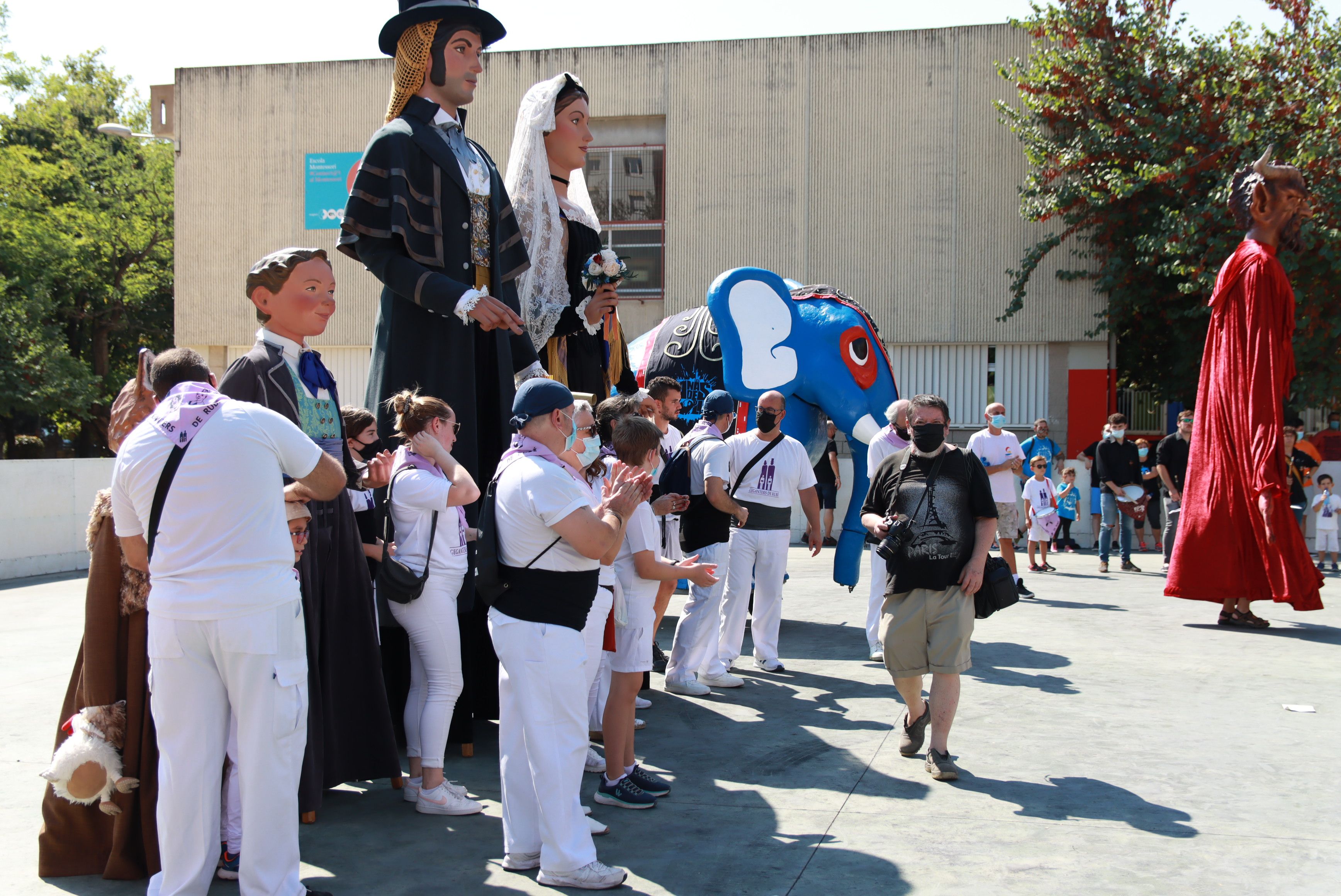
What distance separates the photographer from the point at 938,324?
62.0 ft

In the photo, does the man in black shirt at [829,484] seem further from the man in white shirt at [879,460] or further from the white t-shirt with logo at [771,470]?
the white t-shirt with logo at [771,470]

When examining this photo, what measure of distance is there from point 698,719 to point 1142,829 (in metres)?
2.47

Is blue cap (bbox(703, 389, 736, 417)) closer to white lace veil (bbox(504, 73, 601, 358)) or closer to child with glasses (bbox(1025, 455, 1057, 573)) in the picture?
white lace veil (bbox(504, 73, 601, 358))

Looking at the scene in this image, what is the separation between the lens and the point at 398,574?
14.7 feet

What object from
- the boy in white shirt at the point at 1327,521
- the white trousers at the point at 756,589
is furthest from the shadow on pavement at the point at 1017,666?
the boy in white shirt at the point at 1327,521

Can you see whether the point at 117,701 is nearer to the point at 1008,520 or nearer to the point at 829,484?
the point at 1008,520

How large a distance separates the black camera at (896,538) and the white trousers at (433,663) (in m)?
1.99

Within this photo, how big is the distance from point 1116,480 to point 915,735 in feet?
28.0

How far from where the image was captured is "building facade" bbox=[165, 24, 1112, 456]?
61.1 feet

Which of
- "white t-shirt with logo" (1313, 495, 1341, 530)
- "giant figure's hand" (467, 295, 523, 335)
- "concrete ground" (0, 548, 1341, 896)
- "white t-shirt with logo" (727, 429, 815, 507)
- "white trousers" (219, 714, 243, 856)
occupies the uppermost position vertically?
"giant figure's hand" (467, 295, 523, 335)

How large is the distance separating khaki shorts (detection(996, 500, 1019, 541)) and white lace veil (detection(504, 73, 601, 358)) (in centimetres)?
599

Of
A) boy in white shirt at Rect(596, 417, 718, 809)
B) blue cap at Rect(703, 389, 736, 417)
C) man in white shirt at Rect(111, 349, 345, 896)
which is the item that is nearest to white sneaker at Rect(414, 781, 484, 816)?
boy in white shirt at Rect(596, 417, 718, 809)

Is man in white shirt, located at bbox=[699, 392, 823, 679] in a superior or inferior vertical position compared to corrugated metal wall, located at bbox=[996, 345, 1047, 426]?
inferior

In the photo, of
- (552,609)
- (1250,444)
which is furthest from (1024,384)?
(552,609)
